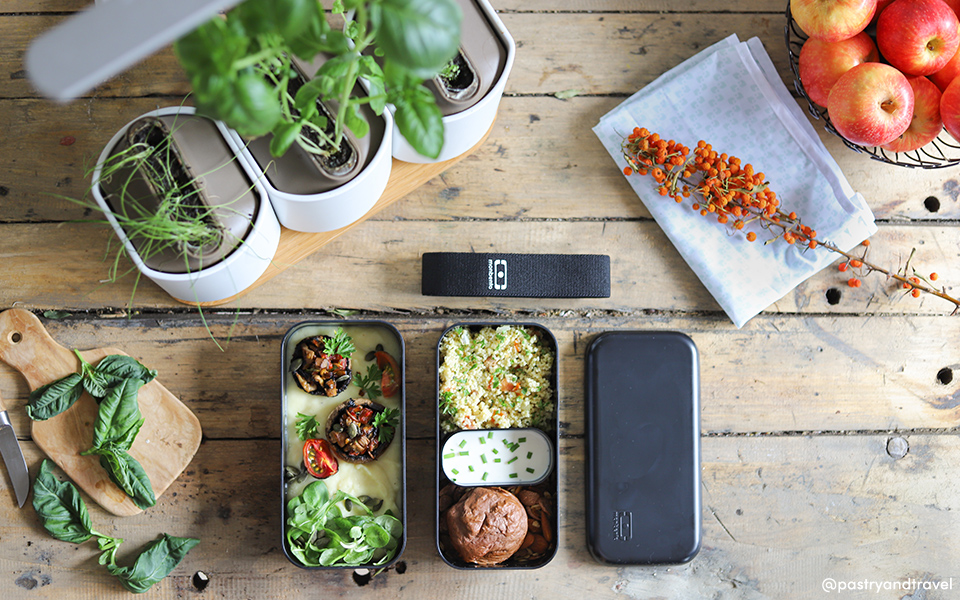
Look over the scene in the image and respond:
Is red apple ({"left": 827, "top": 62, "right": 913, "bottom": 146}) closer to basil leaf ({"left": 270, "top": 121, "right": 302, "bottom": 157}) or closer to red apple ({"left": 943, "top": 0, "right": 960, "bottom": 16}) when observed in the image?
red apple ({"left": 943, "top": 0, "right": 960, "bottom": 16})

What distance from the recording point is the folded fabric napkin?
135 centimetres

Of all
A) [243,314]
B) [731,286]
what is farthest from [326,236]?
[731,286]

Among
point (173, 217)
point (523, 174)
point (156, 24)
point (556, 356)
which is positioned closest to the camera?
point (156, 24)

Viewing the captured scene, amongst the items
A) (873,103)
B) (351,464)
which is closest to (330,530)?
(351,464)

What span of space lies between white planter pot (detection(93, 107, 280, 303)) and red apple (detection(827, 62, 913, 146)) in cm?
110

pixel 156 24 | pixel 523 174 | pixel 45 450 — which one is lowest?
pixel 45 450

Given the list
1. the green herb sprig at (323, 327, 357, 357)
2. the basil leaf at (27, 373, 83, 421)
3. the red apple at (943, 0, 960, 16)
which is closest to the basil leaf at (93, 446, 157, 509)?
the basil leaf at (27, 373, 83, 421)

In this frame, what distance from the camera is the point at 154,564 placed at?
126cm

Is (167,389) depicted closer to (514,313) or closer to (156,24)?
(514,313)

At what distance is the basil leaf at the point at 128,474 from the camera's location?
121 centimetres

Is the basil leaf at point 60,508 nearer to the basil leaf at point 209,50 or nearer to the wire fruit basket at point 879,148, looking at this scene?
the basil leaf at point 209,50

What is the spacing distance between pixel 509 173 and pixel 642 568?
90 cm

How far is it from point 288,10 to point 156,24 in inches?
5.2

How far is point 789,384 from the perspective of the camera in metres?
1.39
